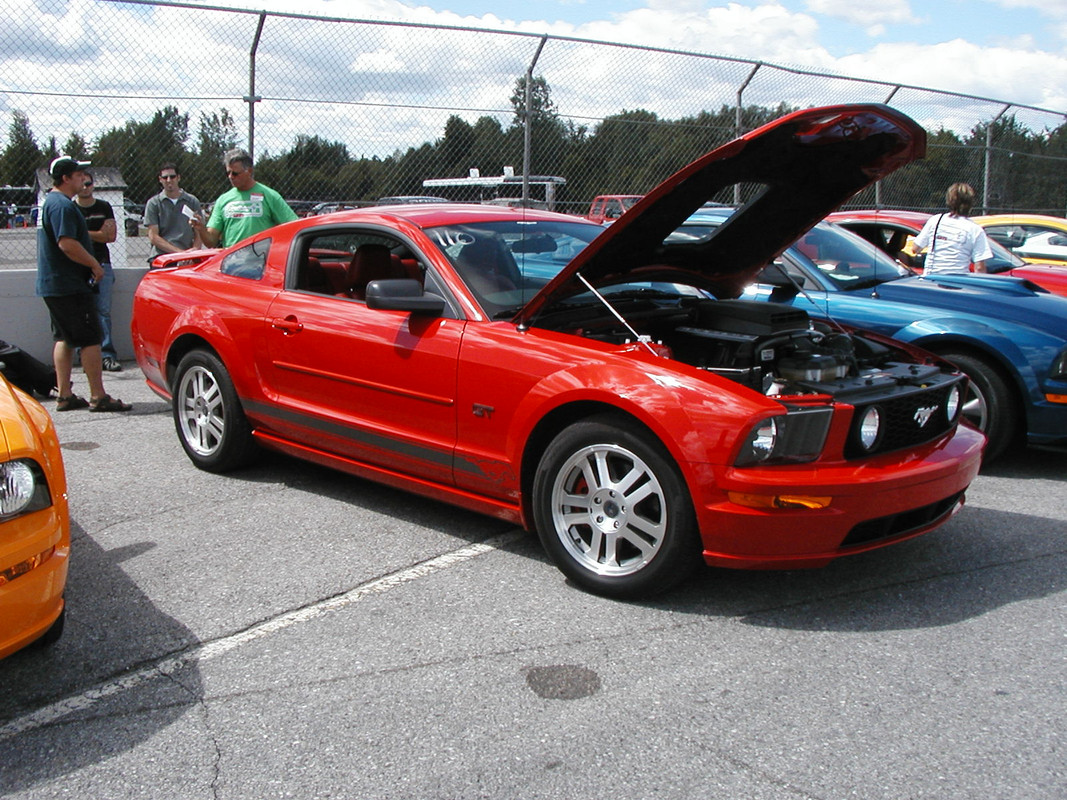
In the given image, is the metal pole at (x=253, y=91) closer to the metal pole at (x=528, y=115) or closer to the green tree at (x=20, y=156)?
the green tree at (x=20, y=156)

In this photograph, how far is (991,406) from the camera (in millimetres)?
5668

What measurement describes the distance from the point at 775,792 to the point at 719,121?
32.0 feet

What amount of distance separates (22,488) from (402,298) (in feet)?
5.69

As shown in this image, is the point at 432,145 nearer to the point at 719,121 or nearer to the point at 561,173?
the point at 561,173

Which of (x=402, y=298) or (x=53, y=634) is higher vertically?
(x=402, y=298)

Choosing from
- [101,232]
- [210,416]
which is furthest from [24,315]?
[210,416]

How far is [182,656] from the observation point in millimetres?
3383

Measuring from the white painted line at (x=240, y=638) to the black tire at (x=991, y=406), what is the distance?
290cm

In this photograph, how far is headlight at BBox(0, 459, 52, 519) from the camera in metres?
2.91

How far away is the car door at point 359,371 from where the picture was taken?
4.32 meters

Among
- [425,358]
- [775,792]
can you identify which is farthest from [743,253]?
[775,792]

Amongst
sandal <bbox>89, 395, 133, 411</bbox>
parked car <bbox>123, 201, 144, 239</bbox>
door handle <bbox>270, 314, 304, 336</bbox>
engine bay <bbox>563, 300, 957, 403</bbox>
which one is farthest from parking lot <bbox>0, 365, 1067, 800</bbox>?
parked car <bbox>123, 201, 144, 239</bbox>

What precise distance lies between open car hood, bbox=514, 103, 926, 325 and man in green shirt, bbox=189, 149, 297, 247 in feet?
14.4

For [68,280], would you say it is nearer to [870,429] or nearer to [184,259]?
[184,259]
